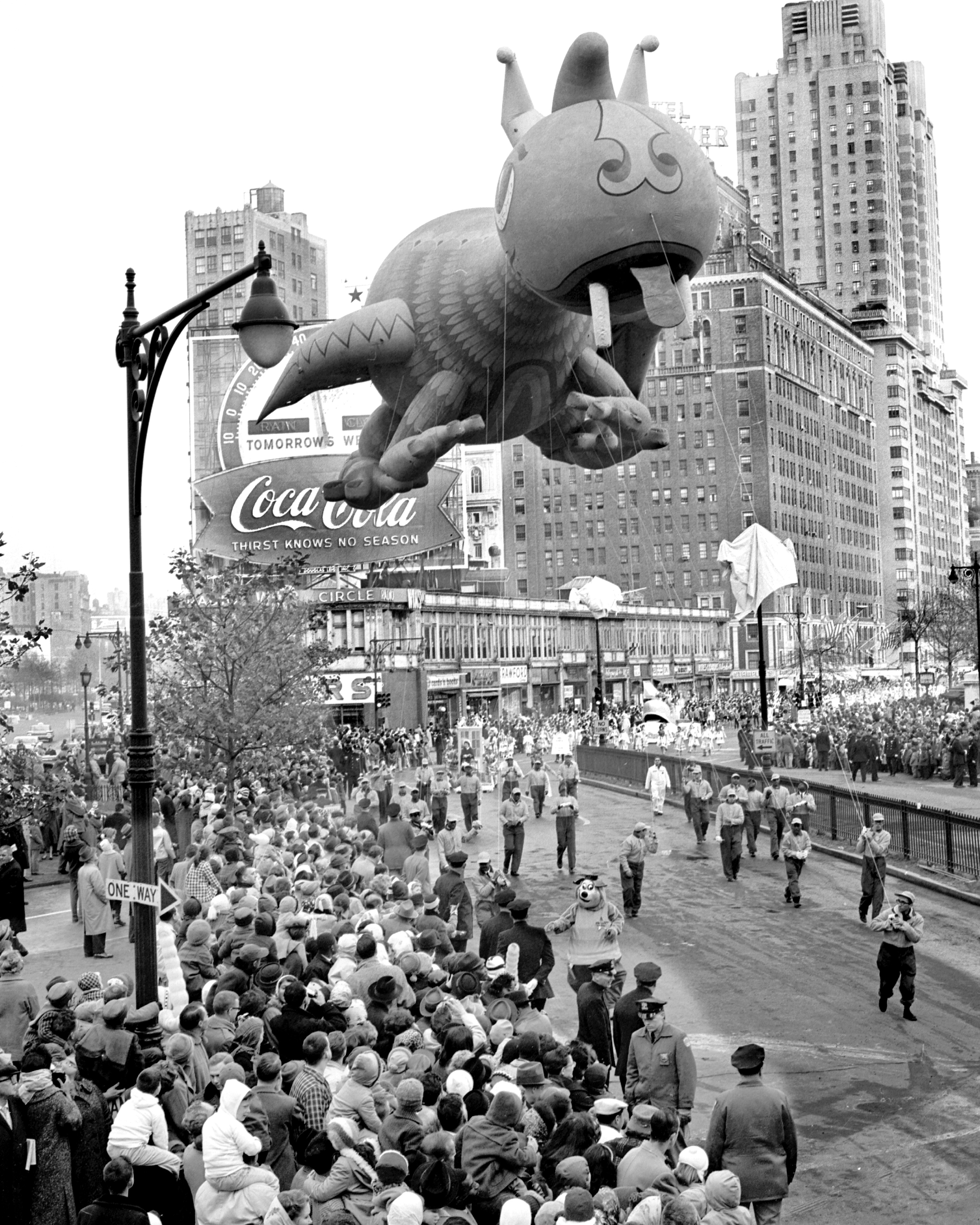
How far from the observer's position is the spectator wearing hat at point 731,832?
21.2m

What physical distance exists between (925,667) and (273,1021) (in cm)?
8384

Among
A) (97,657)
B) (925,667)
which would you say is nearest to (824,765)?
(925,667)

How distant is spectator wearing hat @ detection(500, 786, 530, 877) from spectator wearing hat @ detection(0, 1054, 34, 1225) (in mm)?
14172

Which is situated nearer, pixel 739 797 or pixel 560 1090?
pixel 560 1090

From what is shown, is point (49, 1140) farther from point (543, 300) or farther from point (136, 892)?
point (543, 300)

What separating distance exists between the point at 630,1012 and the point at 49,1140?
4308 mm

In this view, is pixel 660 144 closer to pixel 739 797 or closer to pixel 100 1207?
pixel 100 1207

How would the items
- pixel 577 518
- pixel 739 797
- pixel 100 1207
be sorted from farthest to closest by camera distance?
1. pixel 577 518
2. pixel 739 797
3. pixel 100 1207

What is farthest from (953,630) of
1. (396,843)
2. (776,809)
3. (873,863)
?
(396,843)

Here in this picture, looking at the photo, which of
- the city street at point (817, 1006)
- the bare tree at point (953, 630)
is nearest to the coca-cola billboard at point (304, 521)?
the bare tree at point (953, 630)

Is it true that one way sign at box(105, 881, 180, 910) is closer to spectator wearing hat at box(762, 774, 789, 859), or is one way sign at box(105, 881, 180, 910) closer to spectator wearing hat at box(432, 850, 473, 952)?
spectator wearing hat at box(432, 850, 473, 952)

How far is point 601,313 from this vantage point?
8094 millimetres

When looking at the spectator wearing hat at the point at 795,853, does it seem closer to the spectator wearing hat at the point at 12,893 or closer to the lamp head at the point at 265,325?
the spectator wearing hat at the point at 12,893

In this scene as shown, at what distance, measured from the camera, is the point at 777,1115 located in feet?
26.0
